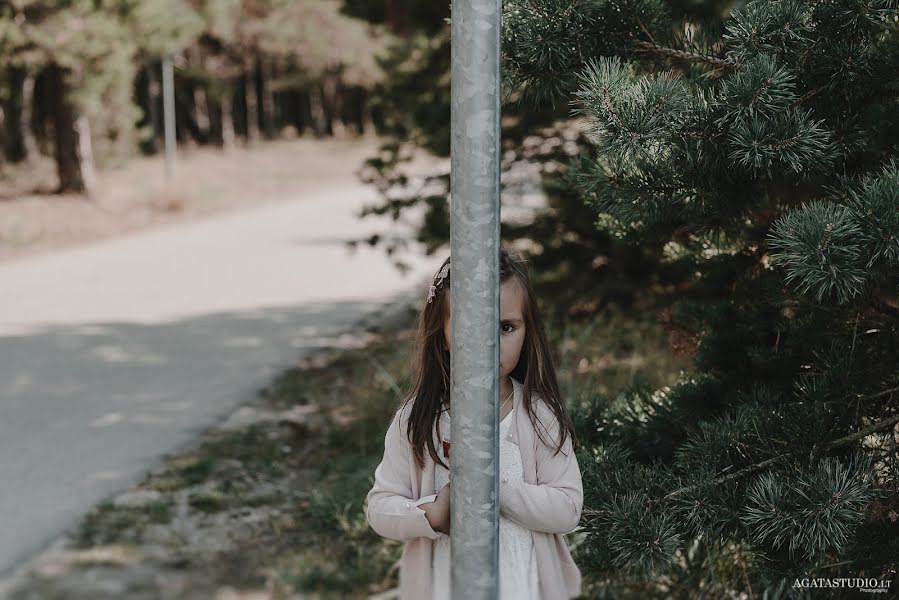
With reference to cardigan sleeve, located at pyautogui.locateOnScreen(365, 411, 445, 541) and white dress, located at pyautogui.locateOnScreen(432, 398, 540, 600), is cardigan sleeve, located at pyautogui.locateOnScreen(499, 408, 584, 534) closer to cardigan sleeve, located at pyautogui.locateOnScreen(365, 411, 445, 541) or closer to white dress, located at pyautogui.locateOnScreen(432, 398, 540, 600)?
white dress, located at pyautogui.locateOnScreen(432, 398, 540, 600)

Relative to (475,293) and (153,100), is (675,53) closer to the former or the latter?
(475,293)

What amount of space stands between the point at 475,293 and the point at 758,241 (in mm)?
1542

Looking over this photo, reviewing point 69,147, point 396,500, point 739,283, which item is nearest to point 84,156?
point 69,147

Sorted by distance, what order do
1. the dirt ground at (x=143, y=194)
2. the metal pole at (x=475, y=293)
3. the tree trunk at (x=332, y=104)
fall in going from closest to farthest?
the metal pole at (x=475, y=293), the dirt ground at (x=143, y=194), the tree trunk at (x=332, y=104)

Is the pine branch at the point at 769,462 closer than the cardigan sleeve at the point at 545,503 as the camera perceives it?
No

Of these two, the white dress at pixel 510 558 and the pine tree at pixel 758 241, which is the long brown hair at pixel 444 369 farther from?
→ the pine tree at pixel 758 241

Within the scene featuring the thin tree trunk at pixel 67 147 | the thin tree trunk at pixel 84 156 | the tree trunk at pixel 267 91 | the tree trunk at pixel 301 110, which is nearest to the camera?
the thin tree trunk at pixel 67 147

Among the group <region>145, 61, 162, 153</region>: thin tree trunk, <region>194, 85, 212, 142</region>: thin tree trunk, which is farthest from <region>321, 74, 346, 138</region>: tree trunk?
<region>145, 61, 162, 153</region>: thin tree trunk

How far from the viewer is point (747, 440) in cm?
229

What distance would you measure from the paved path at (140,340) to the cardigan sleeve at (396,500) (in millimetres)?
2599

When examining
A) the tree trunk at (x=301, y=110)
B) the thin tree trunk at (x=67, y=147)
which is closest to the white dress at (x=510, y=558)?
the thin tree trunk at (x=67, y=147)

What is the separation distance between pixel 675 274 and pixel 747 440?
4.92m

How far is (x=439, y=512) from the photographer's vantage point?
1.90 m

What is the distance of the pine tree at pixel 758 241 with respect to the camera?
1.94 meters
